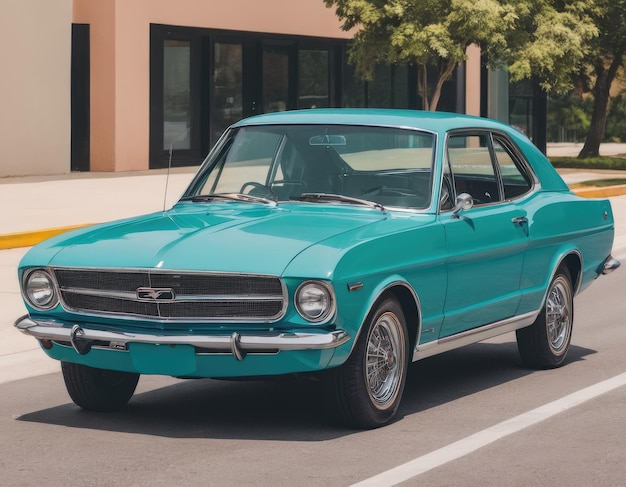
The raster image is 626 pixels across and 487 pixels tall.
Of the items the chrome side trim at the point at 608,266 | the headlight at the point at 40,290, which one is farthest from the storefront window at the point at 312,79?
the headlight at the point at 40,290

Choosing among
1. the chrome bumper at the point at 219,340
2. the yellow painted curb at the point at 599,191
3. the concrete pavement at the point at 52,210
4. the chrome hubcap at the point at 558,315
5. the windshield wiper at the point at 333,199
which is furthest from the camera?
the yellow painted curb at the point at 599,191

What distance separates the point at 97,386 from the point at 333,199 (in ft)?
5.60

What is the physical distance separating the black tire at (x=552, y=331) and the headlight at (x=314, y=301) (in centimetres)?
269

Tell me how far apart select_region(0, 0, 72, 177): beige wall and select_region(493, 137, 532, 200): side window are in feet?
65.7

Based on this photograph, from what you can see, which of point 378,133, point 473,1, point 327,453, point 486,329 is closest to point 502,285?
point 486,329

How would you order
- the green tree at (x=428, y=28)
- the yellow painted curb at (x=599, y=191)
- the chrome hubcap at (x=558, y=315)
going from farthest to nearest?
the green tree at (x=428, y=28)
the yellow painted curb at (x=599, y=191)
the chrome hubcap at (x=558, y=315)

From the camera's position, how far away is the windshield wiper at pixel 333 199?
813 cm

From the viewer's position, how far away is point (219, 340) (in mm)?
6973

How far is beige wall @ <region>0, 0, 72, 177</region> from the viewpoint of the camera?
28.6 meters

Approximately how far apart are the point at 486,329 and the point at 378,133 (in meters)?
1.34

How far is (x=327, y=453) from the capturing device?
6.89 metres

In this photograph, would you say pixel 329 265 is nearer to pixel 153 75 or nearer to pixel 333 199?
pixel 333 199

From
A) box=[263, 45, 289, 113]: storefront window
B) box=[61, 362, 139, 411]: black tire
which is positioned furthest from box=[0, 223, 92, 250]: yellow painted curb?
box=[263, 45, 289, 113]: storefront window

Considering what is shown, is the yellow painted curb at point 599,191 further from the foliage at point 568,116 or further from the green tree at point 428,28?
the foliage at point 568,116
